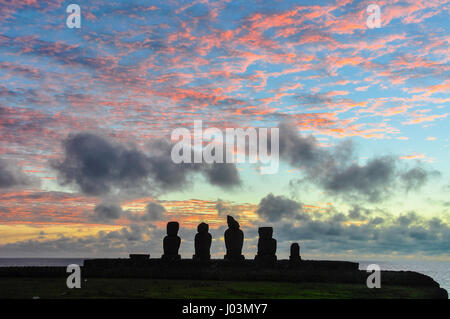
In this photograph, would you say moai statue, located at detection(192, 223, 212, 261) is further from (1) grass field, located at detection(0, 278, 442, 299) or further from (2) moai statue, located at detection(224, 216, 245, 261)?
(1) grass field, located at detection(0, 278, 442, 299)

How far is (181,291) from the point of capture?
2472cm

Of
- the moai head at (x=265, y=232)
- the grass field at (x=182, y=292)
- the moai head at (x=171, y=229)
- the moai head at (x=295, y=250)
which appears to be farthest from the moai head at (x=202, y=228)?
the grass field at (x=182, y=292)

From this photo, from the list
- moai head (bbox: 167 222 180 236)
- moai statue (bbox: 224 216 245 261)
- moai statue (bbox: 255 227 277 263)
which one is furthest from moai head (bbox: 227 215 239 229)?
moai head (bbox: 167 222 180 236)

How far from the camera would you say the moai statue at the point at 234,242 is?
44.9 m

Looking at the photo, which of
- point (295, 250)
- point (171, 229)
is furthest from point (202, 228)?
point (295, 250)

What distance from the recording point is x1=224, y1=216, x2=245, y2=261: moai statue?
1767 inches

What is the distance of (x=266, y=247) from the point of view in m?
44.2

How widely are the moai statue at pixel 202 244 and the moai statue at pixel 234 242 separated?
1671 mm

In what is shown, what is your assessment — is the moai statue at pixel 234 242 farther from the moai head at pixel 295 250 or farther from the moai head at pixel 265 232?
the moai head at pixel 295 250

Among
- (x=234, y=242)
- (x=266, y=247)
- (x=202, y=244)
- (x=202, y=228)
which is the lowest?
(x=266, y=247)

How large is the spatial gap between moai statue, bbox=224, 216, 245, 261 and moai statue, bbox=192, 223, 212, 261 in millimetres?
1671

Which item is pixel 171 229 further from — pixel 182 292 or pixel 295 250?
pixel 182 292

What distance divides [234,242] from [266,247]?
2.96 meters
